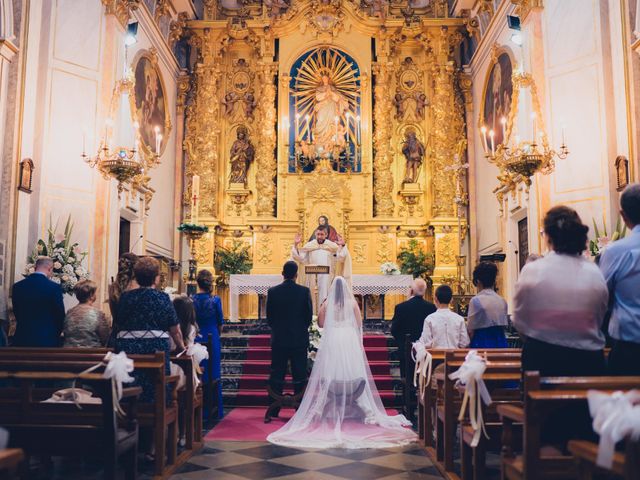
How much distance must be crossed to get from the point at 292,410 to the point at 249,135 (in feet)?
31.0

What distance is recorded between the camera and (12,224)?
8672 millimetres

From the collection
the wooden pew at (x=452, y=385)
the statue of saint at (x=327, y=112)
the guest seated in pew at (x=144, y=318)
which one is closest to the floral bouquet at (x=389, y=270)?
the statue of saint at (x=327, y=112)

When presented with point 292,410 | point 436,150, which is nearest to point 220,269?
point 436,150

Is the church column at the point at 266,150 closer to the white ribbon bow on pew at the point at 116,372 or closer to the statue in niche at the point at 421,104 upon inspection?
the statue in niche at the point at 421,104

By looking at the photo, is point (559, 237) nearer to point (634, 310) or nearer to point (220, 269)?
point (634, 310)

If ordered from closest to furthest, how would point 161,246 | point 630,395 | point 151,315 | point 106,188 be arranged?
point 630,395 → point 151,315 → point 106,188 → point 161,246

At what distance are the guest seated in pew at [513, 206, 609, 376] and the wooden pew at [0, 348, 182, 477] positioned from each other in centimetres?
267

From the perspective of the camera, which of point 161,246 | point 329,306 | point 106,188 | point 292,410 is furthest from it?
point 161,246

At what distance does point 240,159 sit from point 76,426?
39.9 feet

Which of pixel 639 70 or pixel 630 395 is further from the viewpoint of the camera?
pixel 639 70

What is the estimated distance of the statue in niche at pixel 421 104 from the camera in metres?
16.5

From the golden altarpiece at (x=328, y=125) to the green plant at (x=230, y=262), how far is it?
0.41 m

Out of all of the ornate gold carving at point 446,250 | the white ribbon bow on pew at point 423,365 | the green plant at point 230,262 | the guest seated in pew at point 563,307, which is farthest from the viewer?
the ornate gold carving at point 446,250

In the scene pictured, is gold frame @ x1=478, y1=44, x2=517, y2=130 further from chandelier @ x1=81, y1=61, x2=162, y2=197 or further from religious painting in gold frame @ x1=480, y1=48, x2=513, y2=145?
chandelier @ x1=81, y1=61, x2=162, y2=197
